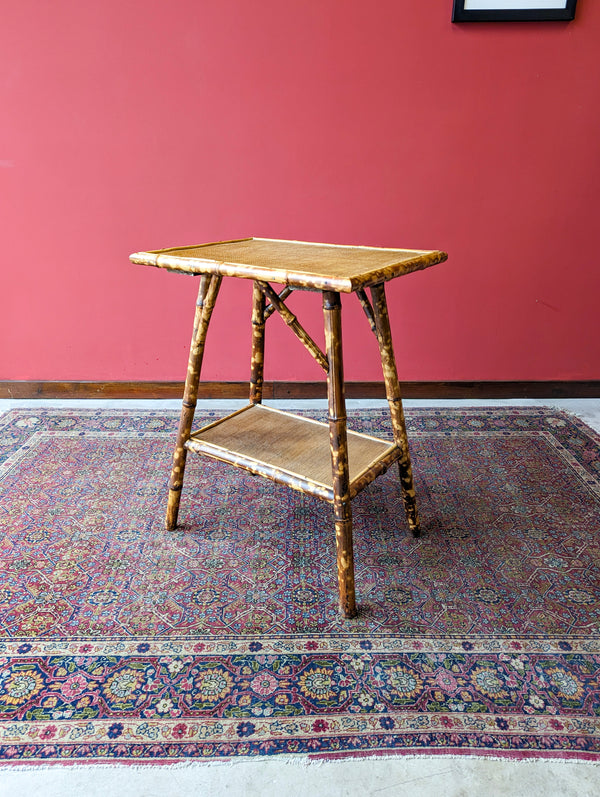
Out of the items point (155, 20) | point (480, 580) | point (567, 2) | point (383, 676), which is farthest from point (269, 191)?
point (383, 676)

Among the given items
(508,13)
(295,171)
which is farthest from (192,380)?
(508,13)

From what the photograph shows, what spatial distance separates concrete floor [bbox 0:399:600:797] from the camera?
1.13 metres

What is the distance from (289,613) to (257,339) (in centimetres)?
92

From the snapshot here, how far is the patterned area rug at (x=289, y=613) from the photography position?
1.25 metres

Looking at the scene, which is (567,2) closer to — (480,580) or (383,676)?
(480,580)

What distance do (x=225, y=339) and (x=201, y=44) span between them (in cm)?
129

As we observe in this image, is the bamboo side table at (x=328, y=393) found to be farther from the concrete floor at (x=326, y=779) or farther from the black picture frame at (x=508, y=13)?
the black picture frame at (x=508, y=13)

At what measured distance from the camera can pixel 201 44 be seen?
2.46 metres

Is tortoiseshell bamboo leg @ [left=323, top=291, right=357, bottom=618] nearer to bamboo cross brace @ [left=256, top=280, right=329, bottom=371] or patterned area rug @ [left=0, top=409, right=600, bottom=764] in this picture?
patterned area rug @ [left=0, top=409, right=600, bottom=764]

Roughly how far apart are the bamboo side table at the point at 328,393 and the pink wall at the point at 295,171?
33.1 inches

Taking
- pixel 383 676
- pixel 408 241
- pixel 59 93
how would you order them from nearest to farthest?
pixel 383 676 < pixel 59 93 < pixel 408 241

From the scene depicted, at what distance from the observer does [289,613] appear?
5.12 ft

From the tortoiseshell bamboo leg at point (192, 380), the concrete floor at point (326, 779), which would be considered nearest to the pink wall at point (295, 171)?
the tortoiseshell bamboo leg at point (192, 380)

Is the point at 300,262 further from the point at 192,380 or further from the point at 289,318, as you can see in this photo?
the point at 192,380
